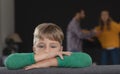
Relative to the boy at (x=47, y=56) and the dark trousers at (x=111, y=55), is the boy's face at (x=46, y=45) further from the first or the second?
the dark trousers at (x=111, y=55)

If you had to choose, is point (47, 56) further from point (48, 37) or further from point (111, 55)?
point (111, 55)

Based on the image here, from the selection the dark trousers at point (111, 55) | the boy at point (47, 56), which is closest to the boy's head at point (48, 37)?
the boy at point (47, 56)

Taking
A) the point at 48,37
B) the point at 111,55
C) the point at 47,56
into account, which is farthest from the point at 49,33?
the point at 111,55

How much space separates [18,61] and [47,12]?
28.0ft

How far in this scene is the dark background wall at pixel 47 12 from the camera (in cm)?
1085

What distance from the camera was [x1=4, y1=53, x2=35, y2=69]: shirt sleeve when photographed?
2518mm

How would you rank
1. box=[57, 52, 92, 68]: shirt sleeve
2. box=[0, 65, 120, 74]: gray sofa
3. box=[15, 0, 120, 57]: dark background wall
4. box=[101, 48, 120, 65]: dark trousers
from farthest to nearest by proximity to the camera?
box=[15, 0, 120, 57]: dark background wall → box=[101, 48, 120, 65]: dark trousers → box=[57, 52, 92, 68]: shirt sleeve → box=[0, 65, 120, 74]: gray sofa

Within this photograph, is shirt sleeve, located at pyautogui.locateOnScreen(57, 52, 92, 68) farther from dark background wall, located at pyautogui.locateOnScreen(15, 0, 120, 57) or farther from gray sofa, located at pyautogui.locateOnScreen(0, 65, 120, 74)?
dark background wall, located at pyautogui.locateOnScreen(15, 0, 120, 57)

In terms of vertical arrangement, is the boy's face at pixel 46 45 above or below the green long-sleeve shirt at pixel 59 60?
above

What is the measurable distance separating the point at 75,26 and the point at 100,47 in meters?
1.38

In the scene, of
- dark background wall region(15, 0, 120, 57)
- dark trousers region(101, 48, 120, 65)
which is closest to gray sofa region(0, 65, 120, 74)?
dark trousers region(101, 48, 120, 65)

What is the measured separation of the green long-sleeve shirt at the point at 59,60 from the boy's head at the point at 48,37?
7cm

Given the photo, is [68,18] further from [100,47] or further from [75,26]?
[75,26]

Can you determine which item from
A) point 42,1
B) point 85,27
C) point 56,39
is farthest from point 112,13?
point 56,39
